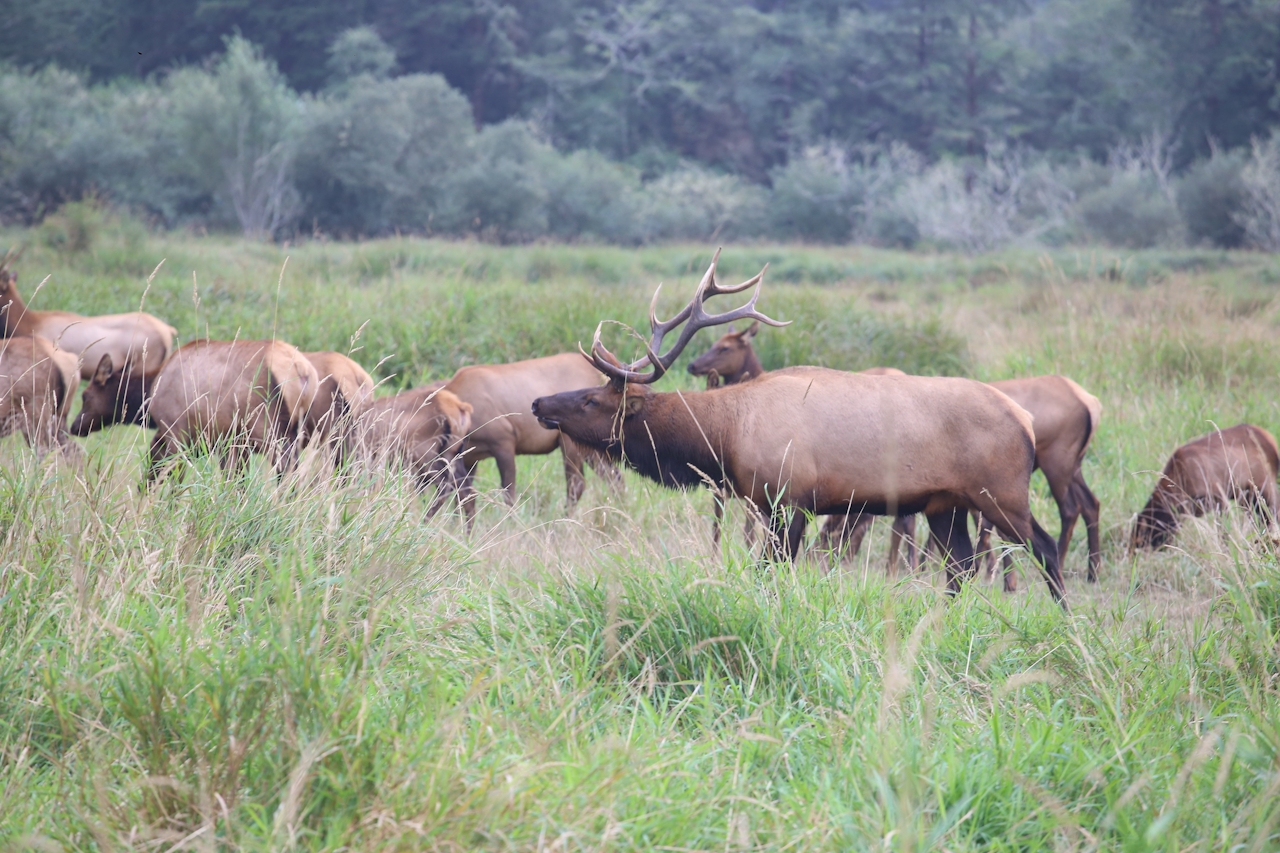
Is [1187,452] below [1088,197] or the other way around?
the other way around

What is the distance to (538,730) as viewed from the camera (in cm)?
313

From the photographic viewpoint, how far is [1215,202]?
93.8ft

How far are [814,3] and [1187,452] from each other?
43.5 meters

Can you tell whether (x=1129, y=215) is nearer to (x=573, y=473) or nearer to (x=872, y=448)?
(x=573, y=473)

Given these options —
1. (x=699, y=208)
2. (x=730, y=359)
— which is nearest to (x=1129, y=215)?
(x=699, y=208)

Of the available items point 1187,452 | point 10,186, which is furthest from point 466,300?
point 10,186

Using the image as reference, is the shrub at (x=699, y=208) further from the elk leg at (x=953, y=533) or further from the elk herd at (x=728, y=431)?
the elk leg at (x=953, y=533)

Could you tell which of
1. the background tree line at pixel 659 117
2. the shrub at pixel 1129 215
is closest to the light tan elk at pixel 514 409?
the background tree line at pixel 659 117

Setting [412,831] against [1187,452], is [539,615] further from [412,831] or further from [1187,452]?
[1187,452]

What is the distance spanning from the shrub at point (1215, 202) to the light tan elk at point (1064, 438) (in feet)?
77.8

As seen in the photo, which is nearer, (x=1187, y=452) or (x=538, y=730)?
(x=538, y=730)

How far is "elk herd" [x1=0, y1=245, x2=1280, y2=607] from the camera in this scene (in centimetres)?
577

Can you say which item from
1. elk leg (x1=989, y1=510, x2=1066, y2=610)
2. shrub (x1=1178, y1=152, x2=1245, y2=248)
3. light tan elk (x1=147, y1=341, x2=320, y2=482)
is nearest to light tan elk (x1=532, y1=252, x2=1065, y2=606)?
elk leg (x1=989, y1=510, x2=1066, y2=610)

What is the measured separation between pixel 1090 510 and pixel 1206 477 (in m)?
0.81
